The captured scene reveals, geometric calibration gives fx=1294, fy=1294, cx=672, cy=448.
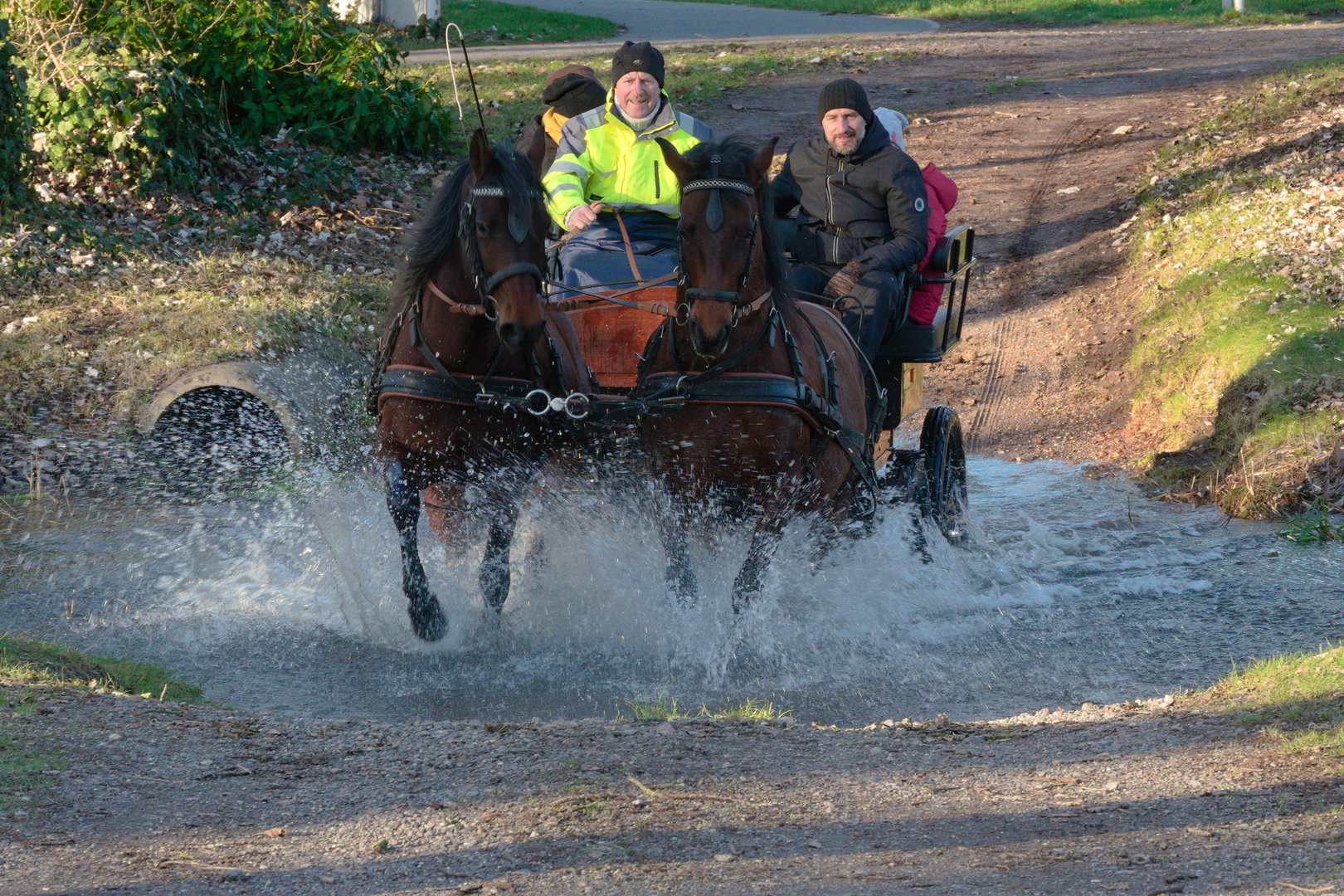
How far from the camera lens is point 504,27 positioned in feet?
73.2

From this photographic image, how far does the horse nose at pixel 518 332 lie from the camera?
4.18 m

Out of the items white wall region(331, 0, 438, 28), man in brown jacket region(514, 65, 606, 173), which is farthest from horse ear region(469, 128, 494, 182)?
white wall region(331, 0, 438, 28)

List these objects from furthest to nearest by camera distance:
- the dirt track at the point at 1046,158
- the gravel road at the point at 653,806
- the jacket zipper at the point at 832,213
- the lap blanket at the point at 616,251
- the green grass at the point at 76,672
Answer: the dirt track at the point at 1046,158 → the jacket zipper at the point at 832,213 → the lap blanket at the point at 616,251 → the green grass at the point at 76,672 → the gravel road at the point at 653,806

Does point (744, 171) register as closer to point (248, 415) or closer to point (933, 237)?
point (933, 237)

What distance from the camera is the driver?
18.4 ft

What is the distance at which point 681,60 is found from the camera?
17016mm

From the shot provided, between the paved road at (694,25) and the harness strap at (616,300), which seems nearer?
the harness strap at (616,300)

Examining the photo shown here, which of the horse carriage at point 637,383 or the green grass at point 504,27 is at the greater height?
the green grass at point 504,27

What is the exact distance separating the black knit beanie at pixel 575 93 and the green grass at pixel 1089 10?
1539 centimetres

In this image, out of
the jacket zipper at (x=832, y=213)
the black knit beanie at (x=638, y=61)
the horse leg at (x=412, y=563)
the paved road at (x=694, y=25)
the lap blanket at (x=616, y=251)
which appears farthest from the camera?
the paved road at (x=694, y=25)

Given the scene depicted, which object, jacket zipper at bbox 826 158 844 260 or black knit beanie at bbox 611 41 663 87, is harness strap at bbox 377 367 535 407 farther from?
jacket zipper at bbox 826 158 844 260

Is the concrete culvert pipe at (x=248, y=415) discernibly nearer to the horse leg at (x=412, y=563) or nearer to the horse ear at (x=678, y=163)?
the horse leg at (x=412, y=563)

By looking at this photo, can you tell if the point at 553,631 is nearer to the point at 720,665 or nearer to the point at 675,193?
the point at 720,665

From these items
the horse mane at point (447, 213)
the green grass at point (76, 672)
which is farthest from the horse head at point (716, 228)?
the green grass at point (76, 672)
